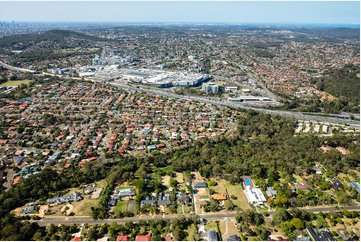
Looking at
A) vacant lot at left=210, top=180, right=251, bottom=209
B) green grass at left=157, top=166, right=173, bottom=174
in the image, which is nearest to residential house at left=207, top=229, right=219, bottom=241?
vacant lot at left=210, top=180, right=251, bottom=209

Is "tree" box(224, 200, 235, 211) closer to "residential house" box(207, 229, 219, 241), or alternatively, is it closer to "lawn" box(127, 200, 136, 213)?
"residential house" box(207, 229, 219, 241)

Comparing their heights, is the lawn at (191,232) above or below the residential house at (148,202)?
below

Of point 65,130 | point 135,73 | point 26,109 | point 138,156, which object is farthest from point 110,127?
point 135,73

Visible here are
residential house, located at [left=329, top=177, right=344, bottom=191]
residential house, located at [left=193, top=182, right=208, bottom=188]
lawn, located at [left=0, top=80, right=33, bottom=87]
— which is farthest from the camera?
lawn, located at [left=0, top=80, right=33, bottom=87]

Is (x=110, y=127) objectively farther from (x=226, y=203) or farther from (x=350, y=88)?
(x=350, y=88)

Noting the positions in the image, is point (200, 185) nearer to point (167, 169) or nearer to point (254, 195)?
point (167, 169)

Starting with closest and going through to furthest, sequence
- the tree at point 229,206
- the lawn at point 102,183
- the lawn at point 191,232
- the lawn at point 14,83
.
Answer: the lawn at point 191,232 → the tree at point 229,206 → the lawn at point 102,183 → the lawn at point 14,83

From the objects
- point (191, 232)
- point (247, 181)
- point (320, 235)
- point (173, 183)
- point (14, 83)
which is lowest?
point (191, 232)

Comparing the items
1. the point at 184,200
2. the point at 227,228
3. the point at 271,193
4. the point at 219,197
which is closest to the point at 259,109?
the point at 271,193

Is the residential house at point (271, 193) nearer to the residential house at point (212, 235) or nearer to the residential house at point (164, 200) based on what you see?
the residential house at point (212, 235)

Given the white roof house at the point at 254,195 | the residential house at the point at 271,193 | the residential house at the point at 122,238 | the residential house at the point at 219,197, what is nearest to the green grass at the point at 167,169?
the residential house at the point at 219,197

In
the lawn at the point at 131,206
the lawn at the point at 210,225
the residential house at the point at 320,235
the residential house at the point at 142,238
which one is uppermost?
the residential house at the point at 142,238
